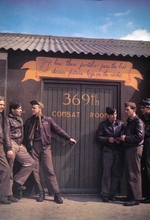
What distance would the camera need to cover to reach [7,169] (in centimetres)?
482

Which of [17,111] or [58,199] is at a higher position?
[17,111]

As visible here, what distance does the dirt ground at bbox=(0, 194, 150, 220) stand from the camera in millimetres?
4305

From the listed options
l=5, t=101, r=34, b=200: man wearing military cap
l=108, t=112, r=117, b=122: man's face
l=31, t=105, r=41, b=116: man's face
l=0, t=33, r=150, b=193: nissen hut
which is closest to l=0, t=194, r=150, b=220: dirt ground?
l=5, t=101, r=34, b=200: man wearing military cap

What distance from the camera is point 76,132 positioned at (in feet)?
19.1

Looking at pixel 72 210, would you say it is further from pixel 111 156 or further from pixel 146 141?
pixel 146 141

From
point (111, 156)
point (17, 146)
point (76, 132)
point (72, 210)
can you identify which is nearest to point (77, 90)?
point (76, 132)

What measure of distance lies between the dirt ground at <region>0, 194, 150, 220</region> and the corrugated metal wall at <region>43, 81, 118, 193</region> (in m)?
0.60

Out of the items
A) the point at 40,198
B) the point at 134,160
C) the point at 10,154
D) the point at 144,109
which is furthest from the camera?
the point at 144,109

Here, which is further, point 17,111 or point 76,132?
point 76,132

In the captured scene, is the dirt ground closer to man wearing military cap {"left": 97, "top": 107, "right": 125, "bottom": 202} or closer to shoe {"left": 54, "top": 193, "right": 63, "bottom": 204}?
shoe {"left": 54, "top": 193, "right": 63, "bottom": 204}

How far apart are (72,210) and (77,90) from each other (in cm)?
269

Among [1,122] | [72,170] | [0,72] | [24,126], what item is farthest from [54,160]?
[0,72]

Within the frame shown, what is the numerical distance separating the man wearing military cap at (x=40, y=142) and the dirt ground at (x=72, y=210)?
1.02 ft

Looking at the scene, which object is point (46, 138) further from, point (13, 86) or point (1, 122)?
point (13, 86)
